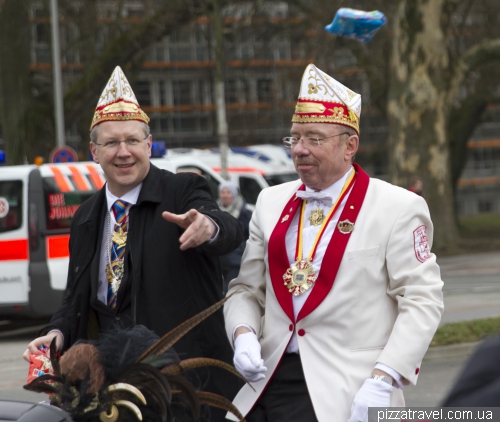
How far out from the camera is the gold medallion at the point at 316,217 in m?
3.42

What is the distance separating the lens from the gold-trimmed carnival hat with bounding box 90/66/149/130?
371cm

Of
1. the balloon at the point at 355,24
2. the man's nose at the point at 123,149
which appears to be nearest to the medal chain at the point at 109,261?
the man's nose at the point at 123,149

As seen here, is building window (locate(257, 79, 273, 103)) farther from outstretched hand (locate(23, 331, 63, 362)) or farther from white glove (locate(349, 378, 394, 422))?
white glove (locate(349, 378, 394, 422))

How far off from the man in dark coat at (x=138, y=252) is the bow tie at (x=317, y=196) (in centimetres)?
27

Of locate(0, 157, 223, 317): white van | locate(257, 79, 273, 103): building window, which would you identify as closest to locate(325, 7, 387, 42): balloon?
locate(0, 157, 223, 317): white van

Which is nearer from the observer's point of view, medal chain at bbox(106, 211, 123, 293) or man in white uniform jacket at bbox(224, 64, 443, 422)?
man in white uniform jacket at bbox(224, 64, 443, 422)

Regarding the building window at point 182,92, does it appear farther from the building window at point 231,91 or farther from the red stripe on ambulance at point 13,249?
the red stripe on ambulance at point 13,249

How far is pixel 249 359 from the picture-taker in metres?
3.25

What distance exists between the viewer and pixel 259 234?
3.57 m

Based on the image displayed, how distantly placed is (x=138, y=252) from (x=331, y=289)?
0.73 metres

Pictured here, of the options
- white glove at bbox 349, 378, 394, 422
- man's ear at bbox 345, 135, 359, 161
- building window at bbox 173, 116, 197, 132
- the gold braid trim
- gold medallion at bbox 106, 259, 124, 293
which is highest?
the gold braid trim

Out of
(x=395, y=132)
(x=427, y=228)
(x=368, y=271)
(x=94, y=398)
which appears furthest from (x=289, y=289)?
(x=395, y=132)

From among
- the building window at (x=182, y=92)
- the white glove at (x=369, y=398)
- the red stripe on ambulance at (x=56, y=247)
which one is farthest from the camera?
the building window at (x=182, y=92)

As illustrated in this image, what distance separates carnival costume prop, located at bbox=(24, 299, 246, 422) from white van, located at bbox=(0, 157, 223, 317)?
9.32 m
